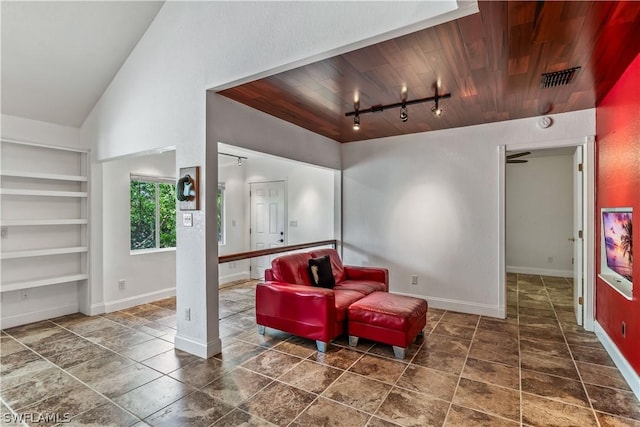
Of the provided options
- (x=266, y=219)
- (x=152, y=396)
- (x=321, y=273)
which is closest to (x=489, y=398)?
(x=321, y=273)

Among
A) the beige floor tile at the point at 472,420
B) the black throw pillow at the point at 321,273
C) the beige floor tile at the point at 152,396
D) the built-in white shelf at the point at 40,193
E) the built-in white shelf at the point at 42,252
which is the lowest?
the beige floor tile at the point at 152,396

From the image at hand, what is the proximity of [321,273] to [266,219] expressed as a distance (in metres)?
2.86

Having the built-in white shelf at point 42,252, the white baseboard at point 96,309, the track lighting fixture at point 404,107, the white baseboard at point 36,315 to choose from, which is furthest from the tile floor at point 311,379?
the track lighting fixture at point 404,107

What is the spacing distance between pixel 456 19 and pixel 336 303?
8.70ft

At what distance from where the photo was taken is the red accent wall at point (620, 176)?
8.14ft

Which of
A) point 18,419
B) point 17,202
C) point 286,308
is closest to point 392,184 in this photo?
point 286,308

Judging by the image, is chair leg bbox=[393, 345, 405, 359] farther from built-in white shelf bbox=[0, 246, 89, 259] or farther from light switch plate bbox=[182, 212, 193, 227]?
built-in white shelf bbox=[0, 246, 89, 259]

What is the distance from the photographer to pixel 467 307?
174 inches

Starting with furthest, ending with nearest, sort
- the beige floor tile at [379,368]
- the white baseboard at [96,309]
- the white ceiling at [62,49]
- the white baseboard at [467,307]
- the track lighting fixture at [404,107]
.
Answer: the white baseboard at [96,309]
the white baseboard at [467,307]
the track lighting fixture at [404,107]
the white ceiling at [62,49]
the beige floor tile at [379,368]

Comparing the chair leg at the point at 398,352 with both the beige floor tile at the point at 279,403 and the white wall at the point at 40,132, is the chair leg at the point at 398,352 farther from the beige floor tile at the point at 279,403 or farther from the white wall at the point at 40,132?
the white wall at the point at 40,132

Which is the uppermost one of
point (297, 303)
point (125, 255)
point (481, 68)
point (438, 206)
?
point (481, 68)

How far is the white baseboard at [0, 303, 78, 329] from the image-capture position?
3916 millimetres

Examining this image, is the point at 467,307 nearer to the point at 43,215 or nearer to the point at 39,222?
the point at 39,222

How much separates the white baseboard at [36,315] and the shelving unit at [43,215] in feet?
0.76
